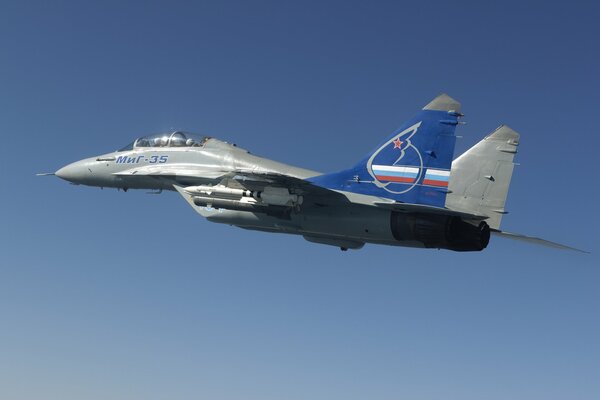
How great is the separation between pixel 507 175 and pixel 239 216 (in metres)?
7.51

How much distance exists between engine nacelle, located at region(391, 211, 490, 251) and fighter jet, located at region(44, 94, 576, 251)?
24 millimetres

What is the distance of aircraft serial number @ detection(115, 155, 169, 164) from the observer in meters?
21.5

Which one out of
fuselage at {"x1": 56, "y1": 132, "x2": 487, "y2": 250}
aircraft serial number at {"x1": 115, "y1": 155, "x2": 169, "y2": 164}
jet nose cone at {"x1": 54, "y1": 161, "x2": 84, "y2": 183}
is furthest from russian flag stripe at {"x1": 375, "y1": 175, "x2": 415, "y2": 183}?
jet nose cone at {"x1": 54, "y1": 161, "x2": 84, "y2": 183}

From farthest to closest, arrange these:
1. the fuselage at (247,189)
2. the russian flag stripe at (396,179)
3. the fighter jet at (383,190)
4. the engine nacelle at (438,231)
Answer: the russian flag stripe at (396,179) → the fuselage at (247,189) → the fighter jet at (383,190) → the engine nacelle at (438,231)

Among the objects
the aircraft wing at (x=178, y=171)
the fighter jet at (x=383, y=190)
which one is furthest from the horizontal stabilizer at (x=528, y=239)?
the aircraft wing at (x=178, y=171)

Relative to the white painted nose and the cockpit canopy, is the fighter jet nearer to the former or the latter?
the cockpit canopy

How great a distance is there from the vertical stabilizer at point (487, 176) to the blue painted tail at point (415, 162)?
6.78 ft

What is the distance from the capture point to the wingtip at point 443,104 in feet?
58.5

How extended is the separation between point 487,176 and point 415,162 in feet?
10.4

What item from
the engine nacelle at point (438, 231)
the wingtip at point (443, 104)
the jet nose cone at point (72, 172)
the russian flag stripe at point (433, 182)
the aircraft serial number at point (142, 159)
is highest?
the wingtip at point (443, 104)

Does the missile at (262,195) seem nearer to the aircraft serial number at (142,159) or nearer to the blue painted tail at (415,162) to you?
the blue painted tail at (415,162)

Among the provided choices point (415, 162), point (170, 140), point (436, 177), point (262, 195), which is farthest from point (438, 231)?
point (170, 140)

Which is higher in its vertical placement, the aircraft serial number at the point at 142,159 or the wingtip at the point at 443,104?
the wingtip at the point at 443,104

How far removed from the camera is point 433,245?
1741 centimetres
